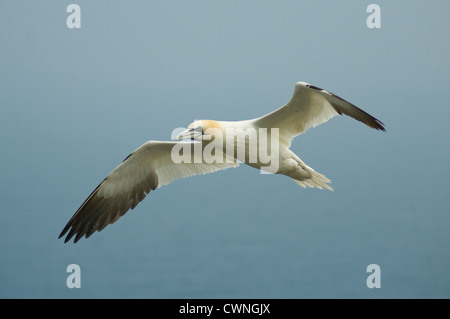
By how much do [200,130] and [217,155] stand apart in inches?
26.1

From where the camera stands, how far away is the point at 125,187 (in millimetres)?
6188

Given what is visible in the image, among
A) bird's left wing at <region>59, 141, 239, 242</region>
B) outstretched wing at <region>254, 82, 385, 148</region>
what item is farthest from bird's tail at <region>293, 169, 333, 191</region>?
bird's left wing at <region>59, 141, 239, 242</region>

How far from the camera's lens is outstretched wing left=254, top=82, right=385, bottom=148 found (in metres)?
5.33

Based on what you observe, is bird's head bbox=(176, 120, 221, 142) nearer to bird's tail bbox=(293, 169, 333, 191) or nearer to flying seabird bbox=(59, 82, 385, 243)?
flying seabird bbox=(59, 82, 385, 243)

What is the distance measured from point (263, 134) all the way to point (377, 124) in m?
0.94

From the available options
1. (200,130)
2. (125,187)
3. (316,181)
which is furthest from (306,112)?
(125,187)

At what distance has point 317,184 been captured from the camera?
589cm

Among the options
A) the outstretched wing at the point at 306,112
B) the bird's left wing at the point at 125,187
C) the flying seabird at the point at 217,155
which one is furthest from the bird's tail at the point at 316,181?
the bird's left wing at the point at 125,187

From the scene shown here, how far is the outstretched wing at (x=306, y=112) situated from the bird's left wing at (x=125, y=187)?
2.36ft

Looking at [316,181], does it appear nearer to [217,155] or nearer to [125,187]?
[217,155]

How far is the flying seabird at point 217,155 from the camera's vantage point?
18.0ft

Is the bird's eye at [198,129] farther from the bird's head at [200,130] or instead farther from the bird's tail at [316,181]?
the bird's tail at [316,181]

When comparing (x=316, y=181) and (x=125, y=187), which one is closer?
(x=316, y=181)

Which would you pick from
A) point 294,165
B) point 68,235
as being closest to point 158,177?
point 68,235
